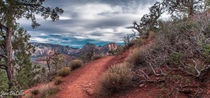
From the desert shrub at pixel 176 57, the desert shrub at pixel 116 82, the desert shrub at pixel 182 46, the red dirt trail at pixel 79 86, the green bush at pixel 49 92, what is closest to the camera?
the desert shrub at pixel 176 57

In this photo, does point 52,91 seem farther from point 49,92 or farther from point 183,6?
point 183,6

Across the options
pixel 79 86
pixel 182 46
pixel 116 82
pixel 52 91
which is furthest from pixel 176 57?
pixel 52 91

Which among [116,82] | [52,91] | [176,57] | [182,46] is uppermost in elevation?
[182,46]

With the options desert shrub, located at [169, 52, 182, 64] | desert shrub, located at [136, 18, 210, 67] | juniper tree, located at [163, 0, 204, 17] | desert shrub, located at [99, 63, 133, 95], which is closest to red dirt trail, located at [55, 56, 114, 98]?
desert shrub, located at [99, 63, 133, 95]

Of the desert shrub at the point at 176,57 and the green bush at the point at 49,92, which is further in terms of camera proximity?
the green bush at the point at 49,92

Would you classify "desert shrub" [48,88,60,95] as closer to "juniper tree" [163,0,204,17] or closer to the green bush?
the green bush

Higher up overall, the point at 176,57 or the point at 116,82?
the point at 176,57

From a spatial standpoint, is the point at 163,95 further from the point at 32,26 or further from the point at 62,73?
the point at 62,73

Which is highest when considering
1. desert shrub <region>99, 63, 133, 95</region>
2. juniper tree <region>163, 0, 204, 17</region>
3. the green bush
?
juniper tree <region>163, 0, 204, 17</region>

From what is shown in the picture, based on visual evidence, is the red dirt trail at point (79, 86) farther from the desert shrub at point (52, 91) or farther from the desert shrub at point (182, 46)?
the desert shrub at point (182, 46)

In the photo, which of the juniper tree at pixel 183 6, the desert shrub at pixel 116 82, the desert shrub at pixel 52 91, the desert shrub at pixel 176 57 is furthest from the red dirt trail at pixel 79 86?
the juniper tree at pixel 183 6

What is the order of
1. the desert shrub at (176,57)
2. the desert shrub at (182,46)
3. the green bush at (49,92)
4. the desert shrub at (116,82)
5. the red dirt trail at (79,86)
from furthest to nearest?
the green bush at (49,92) → the red dirt trail at (79,86) → the desert shrub at (116,82) → the desert shrub at (182,46) → the desert shrub at (176,57)

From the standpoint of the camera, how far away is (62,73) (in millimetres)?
12891

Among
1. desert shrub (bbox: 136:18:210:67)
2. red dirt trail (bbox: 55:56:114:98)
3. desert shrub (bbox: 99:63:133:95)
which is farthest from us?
red dirt trail (bbox: 55:56:114:98)
